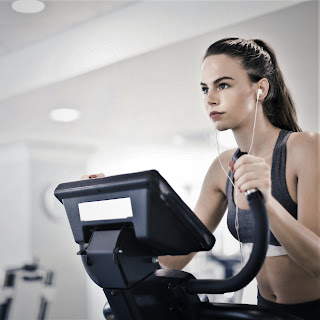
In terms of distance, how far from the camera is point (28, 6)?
319cm

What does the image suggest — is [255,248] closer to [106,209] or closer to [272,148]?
[106,209]

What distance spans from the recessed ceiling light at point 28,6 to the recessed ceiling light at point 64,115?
2.04m

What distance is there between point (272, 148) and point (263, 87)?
165 millimetres

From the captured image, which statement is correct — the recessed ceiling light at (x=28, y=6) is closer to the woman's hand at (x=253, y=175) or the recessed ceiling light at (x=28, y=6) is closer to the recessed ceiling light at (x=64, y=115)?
the recessed ceiling light at (x=64, y=115)

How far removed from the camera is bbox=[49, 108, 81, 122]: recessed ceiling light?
530 cm

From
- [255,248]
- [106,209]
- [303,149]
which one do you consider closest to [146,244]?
[106,209]

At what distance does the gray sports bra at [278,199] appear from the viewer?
125cm

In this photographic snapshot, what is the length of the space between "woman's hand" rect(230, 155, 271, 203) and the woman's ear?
46 centimetres

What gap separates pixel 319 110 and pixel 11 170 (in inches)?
174

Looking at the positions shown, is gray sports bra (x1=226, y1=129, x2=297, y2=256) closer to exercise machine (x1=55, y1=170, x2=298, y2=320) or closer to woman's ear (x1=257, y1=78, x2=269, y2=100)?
woman's ear (x1=257, y1=78, x2=269, y2=100)

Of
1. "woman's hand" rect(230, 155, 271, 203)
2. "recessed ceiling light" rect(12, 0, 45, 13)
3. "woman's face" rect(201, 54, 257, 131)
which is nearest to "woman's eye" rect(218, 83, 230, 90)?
"woman's face" rect(201, 54, 257, 131)

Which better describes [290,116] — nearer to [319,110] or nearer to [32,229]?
[319,110]

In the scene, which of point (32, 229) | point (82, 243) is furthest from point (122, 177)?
point (32, 229)

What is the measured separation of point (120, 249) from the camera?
3.08 feet
